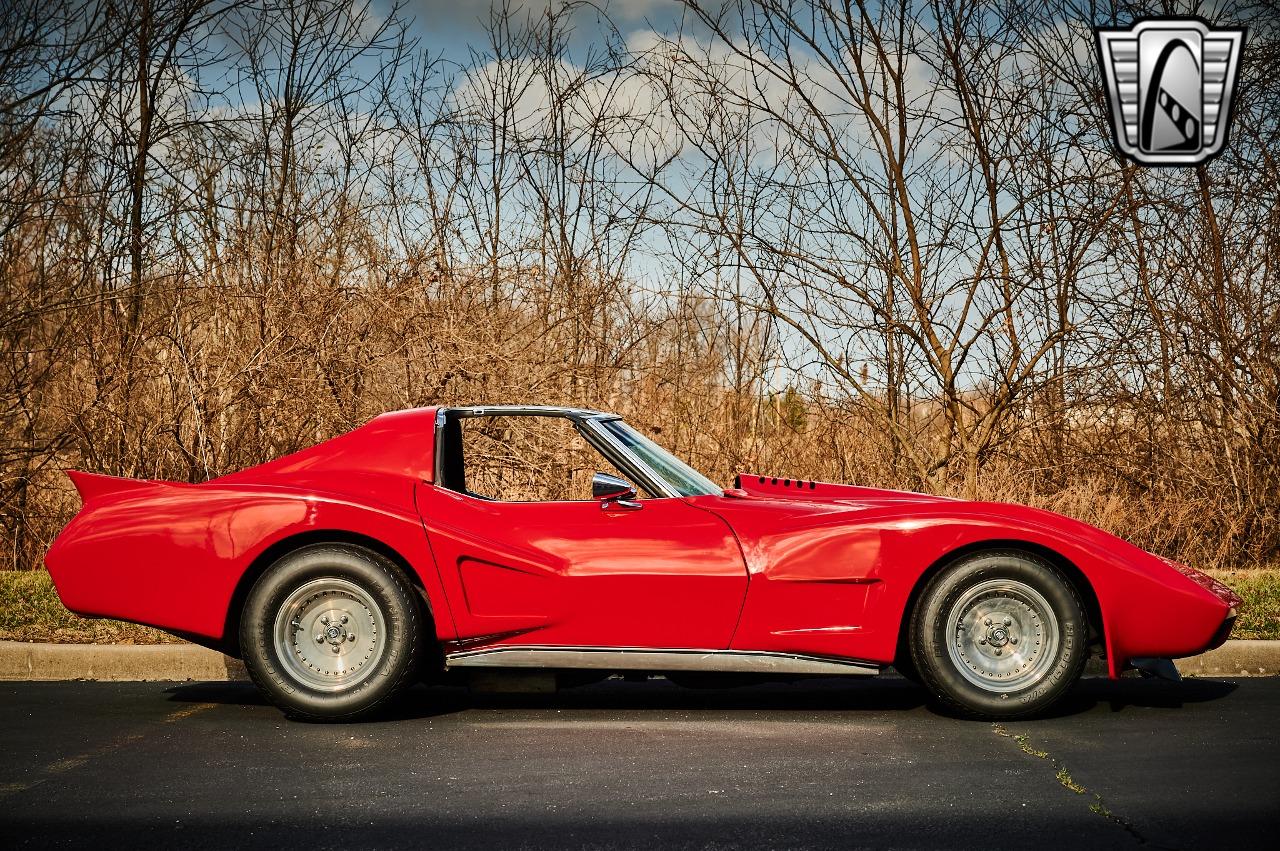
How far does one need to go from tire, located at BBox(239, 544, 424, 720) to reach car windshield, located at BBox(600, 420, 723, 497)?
1.23m

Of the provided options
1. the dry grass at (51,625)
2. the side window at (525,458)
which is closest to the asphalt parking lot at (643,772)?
the dry grass at (51,625)

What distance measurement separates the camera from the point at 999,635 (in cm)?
566

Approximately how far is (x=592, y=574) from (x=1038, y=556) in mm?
2009

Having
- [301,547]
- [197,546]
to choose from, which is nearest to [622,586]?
[301,547]

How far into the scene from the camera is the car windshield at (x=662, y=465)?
5977 mm

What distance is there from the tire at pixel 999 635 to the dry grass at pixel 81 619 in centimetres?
236

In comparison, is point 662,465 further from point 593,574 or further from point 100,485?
point 100,485

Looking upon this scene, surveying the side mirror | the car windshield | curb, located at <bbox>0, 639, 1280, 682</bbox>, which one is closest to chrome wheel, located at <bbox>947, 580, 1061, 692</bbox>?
the car windshield

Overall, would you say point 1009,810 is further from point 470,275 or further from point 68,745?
point 470,275

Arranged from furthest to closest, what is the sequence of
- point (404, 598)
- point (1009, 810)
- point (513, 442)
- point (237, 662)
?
point (513, 442) < point (237, 662) < point (404, 598) < point (1009, 810)

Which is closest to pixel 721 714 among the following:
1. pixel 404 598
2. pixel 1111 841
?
pixel 404 598

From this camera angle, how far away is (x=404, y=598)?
18.6 ft

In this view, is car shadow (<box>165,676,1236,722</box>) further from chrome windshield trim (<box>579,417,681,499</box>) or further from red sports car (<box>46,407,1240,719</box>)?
chrome windshield trim (<box>579,417,681,499</box>)

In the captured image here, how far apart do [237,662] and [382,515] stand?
194 centimetres
